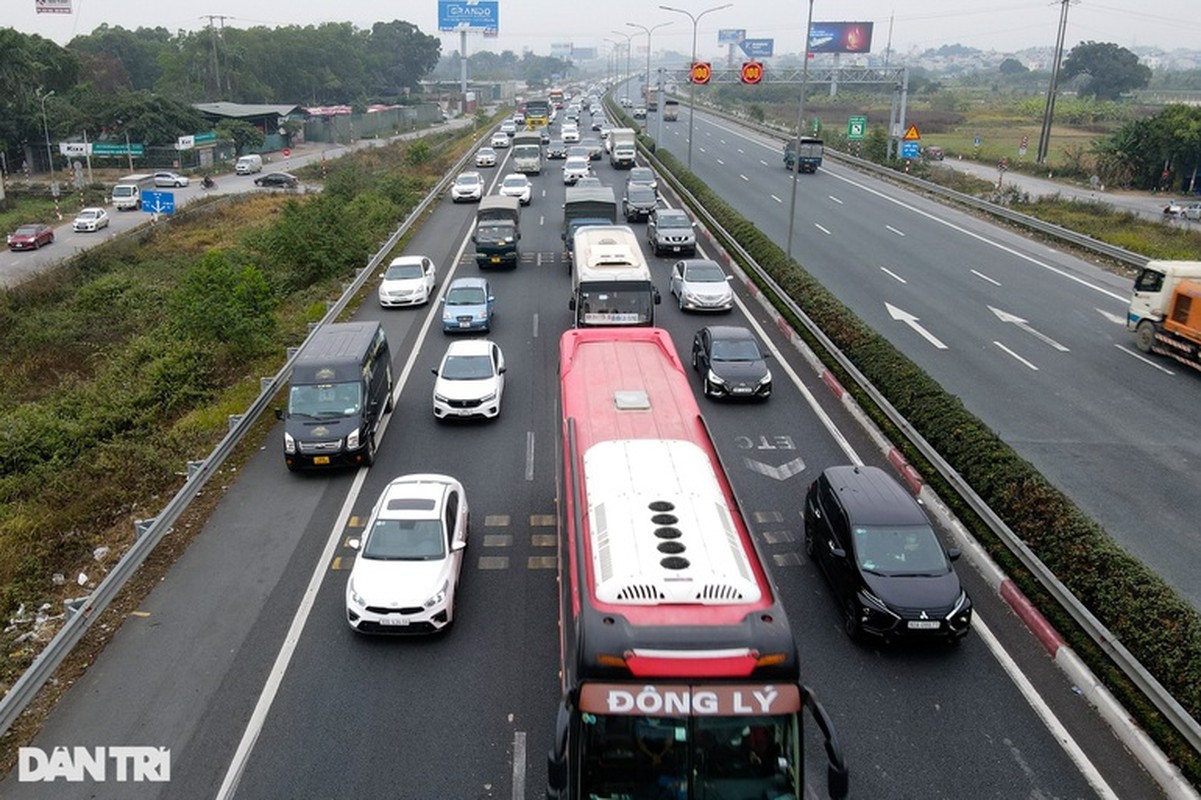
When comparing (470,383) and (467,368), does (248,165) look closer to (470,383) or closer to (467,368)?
(467,368)

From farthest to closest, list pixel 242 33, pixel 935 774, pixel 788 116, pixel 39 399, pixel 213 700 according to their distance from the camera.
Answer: pixel 242 33 → pixel 788 116 → pixel 39 399 → pixel 213 700 → pixel 935 774

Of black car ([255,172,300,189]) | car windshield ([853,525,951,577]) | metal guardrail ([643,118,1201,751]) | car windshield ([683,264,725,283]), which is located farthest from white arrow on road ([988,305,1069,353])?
black car ([255,172,300,189])

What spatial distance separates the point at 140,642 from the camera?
13.4 m

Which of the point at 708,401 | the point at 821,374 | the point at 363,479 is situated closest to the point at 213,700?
the point at 363,479

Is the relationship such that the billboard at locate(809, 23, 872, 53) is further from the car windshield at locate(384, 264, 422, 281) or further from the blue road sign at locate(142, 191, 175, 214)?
the car windshield at locate(384, 264, 422, 281)

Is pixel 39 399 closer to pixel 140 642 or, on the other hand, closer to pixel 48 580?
pixel 48 580

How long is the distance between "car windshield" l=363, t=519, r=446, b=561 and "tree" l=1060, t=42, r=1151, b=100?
169773 mm

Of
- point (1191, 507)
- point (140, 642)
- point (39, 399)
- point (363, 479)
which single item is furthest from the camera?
point (39, 399)

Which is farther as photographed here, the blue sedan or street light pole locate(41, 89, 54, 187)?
street light pole locate(41, 89, 54, 187)

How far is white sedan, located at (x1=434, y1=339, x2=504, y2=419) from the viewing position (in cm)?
2084

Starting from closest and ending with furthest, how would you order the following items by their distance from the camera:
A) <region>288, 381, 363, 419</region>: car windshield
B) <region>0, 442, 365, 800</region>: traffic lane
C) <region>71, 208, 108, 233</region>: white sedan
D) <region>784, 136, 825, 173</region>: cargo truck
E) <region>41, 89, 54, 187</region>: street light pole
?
<region>0, 442, 365, 800</region>: traffic lane → <region>288, 381, 363, 419</region>: car windshield → <region>71, 208, 108, 233</region>: white sedan → <region>784, 136, 825, 173</region>: cargo truck → <region>41, 89, 54, 187</region>: street light pole

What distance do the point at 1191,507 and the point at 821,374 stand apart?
9.28m

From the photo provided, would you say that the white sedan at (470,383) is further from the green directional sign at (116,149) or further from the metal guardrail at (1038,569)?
the green directional sign at (116,149)

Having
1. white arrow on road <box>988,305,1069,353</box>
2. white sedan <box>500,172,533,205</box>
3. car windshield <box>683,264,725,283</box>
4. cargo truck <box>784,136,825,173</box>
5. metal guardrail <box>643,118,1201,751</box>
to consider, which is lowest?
metal guardrail <box>643,118,1201,751</box>
